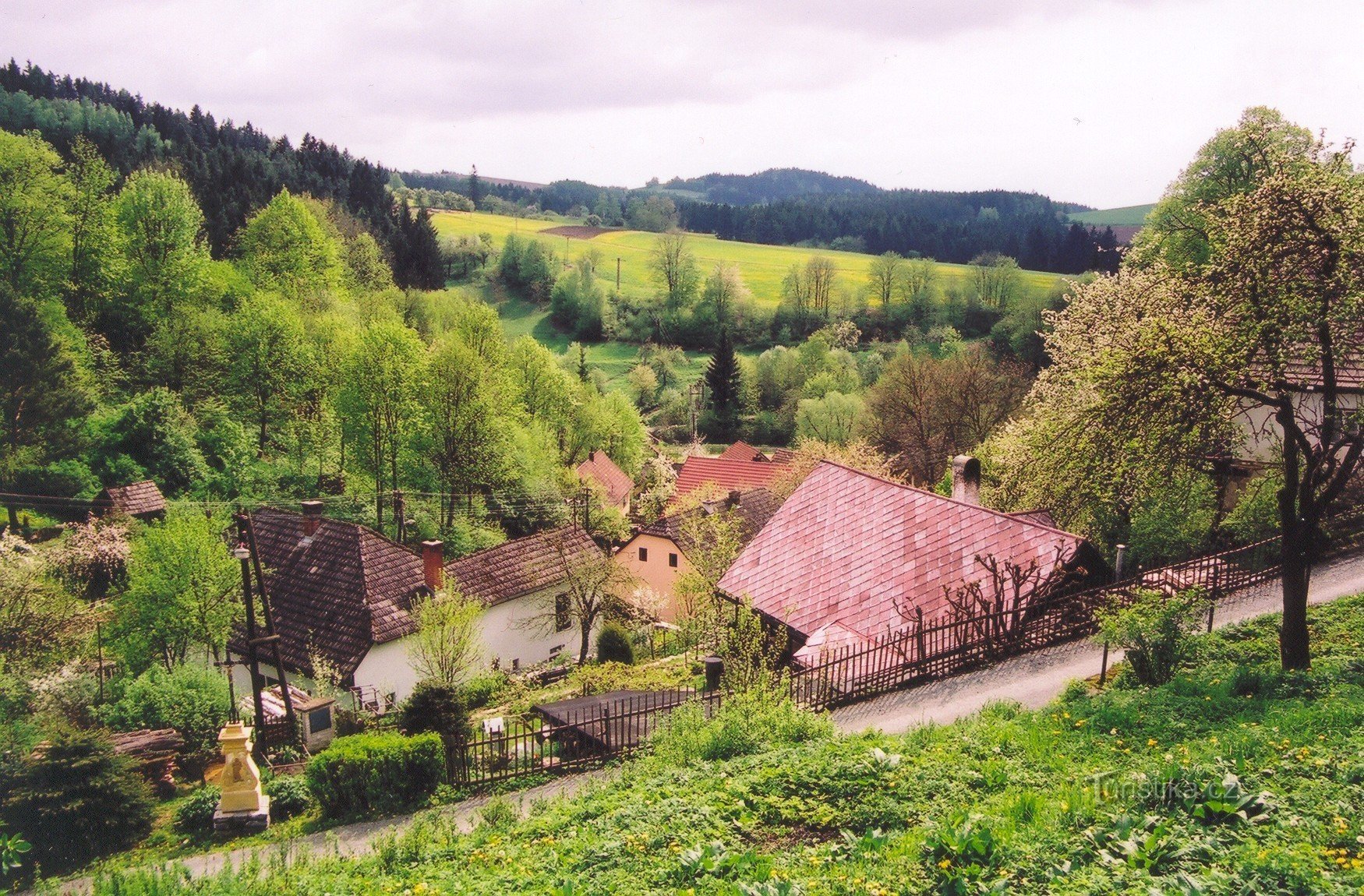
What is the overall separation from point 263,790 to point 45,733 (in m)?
4.07

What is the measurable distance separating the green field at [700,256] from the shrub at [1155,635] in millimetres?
91025

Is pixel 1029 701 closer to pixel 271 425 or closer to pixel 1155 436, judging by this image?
pixel 1155 436

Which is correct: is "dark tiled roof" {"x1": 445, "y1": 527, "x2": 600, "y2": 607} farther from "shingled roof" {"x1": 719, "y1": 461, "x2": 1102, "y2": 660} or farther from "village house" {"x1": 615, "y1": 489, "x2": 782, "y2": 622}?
"shingled roof" {"x1": 719, "y1": 461, "x2": 1102, "y2": 660}

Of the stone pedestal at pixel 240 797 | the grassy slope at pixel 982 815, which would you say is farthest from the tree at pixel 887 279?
the grassy slope at pixel 982 815

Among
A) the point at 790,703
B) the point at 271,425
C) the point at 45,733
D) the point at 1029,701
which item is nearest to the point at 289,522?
the point at 45,733

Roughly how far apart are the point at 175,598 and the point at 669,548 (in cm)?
1763

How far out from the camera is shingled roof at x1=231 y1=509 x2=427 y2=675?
27328 millimetres

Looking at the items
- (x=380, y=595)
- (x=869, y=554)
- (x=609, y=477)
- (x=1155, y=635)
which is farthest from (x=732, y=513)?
(x=1155, y=635)

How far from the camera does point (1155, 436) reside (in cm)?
1297

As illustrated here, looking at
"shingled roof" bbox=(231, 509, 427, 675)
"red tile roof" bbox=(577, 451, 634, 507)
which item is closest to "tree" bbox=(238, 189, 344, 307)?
"red tile roof" bbox=(577, 451, 634, 507)

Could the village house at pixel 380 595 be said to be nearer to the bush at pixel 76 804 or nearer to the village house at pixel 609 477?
the bush at pixel 76 804

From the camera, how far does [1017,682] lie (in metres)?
16.2

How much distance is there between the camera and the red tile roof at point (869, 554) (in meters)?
18.8

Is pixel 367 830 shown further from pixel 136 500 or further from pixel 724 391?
pixel 724 391
